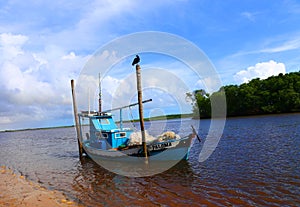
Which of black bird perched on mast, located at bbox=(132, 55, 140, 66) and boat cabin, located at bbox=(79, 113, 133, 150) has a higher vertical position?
black bird perched on mast, located at bbox=(132, 55, 140, 66)

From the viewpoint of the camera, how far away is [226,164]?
18.4 metres

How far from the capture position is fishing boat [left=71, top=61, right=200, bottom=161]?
19109 millimetres

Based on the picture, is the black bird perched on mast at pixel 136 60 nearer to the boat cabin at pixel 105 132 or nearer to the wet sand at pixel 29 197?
the boat cabin at pixel 105 132

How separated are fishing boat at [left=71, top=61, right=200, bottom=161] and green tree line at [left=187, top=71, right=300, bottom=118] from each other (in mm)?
51397

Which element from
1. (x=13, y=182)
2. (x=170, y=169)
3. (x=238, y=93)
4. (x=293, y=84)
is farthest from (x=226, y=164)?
(x=238, y=93)

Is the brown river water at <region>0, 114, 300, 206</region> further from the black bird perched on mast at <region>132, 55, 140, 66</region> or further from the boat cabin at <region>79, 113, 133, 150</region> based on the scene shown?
the black bird perched on mast at <region>132, 55, 140, 66</region>

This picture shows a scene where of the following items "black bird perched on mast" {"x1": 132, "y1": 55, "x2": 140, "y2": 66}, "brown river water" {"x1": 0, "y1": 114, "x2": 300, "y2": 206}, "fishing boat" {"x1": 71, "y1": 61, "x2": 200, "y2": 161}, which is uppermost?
"black bird perched on mast" {"x1": 132, "y1": 55, "x2": 140, "y2": 66}

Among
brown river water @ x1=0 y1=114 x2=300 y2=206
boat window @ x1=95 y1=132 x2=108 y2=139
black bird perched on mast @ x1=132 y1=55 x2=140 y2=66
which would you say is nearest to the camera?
brown river water @ x1=0 y1=114 x2=300 y2=206

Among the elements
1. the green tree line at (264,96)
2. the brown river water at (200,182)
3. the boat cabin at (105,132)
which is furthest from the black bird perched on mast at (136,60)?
the green tree line at (264,96)

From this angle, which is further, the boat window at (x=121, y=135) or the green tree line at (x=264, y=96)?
the green tree line at (x=264, y=96)

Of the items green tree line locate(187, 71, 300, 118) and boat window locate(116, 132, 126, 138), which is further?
green tree line locate(187, 71, 300, 118)

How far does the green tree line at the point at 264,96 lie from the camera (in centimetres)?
8075

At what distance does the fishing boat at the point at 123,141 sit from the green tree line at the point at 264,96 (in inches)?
2024

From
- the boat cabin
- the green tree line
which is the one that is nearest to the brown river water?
the boat cabin
